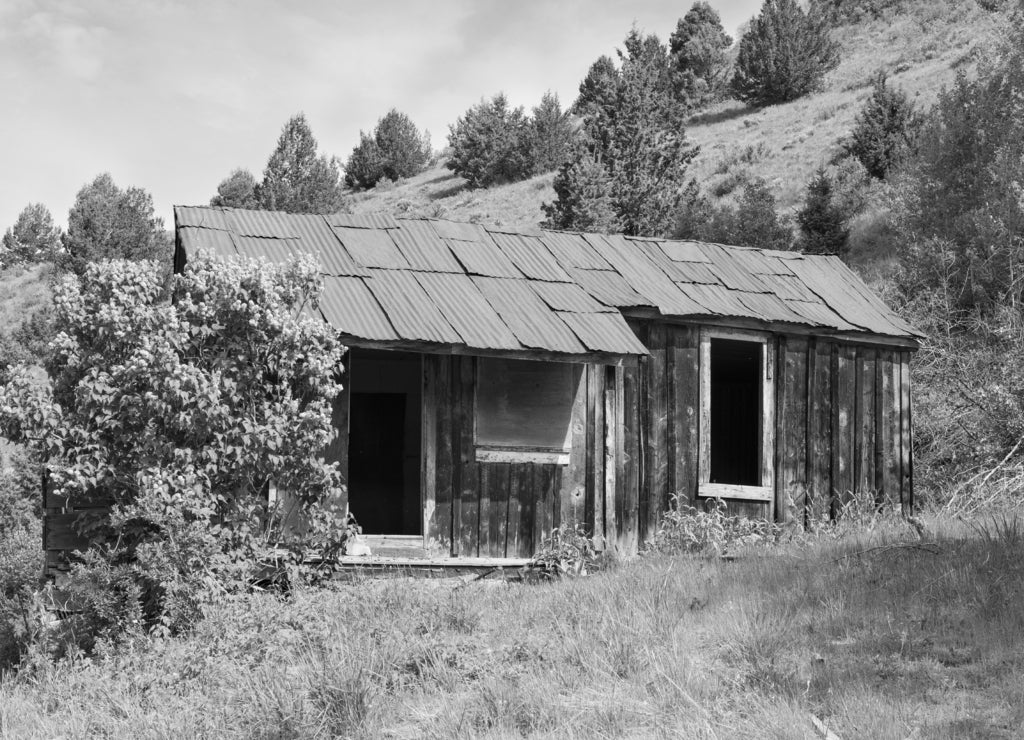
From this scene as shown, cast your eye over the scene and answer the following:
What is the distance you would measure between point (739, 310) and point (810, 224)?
1735 cm

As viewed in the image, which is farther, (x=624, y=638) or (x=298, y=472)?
(x=298, y=472)

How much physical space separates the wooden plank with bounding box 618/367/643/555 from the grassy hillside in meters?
22.0

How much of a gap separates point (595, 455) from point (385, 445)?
5126mm

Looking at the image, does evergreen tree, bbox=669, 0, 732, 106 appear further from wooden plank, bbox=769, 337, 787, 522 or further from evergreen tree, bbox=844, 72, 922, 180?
wooden plank, bbox=769, 337, 787, 522

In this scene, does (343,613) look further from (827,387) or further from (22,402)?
(827,387)

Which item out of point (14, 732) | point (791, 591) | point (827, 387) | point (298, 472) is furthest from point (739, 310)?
Answer: point (14, 732)

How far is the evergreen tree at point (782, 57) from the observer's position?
1855 inches

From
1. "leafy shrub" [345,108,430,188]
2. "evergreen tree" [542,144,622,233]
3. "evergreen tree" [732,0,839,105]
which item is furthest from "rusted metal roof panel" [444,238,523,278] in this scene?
"leafy shrub" [345,108,430,188]

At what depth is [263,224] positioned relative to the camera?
11547 millimetres

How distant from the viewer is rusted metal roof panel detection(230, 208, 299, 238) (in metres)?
11.3

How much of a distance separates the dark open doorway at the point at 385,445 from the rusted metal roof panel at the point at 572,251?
2755 mm

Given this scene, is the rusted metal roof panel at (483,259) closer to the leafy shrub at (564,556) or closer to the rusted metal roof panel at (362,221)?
the rusted metal roof panel at (362,221)

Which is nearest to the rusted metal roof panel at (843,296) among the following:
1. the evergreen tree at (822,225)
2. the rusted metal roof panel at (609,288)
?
the rusted metal roof panel at (609,288)

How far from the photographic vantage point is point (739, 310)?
38.7ft
